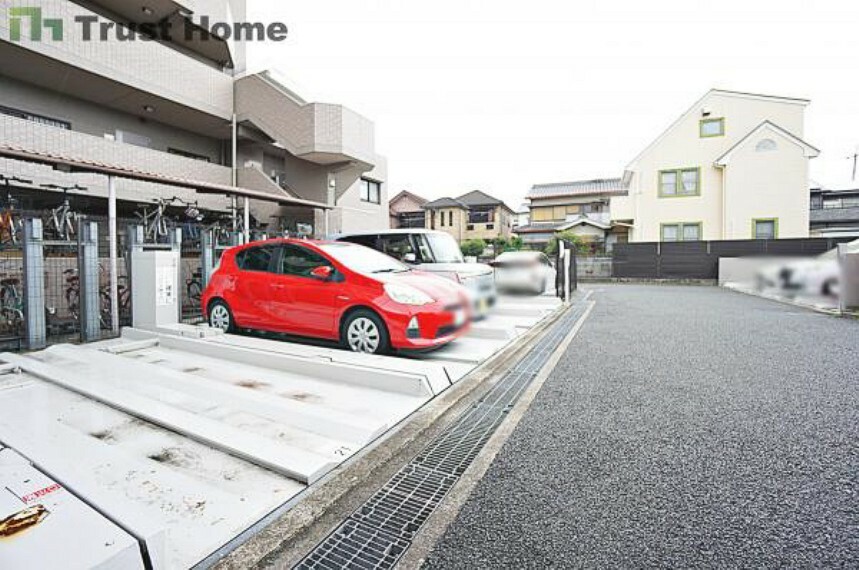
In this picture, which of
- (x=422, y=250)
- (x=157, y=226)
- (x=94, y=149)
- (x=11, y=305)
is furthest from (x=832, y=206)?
(x=11, y=305)

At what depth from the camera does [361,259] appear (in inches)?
199

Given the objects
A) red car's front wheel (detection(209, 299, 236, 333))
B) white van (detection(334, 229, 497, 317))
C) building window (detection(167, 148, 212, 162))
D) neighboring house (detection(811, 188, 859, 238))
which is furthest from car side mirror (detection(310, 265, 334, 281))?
neighboring house (detection(811, 188, 859, 238))

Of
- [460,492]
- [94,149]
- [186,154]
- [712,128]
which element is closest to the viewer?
[460,492]

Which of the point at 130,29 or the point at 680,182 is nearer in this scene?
the point at 130,29

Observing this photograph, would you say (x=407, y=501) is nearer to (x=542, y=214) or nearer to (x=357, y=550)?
(x=357, y=550)

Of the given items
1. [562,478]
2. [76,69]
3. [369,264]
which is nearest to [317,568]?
[562,478]

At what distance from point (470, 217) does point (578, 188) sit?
801 cm

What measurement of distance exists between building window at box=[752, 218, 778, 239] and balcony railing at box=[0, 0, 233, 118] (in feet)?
63.0

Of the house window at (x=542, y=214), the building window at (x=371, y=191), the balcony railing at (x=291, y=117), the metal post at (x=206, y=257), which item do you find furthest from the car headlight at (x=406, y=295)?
the house window at (x=542, y=214)

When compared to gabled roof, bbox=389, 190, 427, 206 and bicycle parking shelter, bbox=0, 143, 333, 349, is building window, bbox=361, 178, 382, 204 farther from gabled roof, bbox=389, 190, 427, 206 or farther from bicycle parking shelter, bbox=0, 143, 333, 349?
gabled roof, bbox=389, 190, 427, 206

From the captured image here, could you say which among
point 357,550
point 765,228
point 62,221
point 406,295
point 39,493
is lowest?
point 357,550

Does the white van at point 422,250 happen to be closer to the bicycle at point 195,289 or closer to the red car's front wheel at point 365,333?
the red car's front wheel at point 365,333

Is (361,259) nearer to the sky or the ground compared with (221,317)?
nearer to the sky

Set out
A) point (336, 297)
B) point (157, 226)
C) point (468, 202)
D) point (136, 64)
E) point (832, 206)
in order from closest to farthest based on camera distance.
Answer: point (336, 297) < point (157, 226) < point (136, 64) < point (832, 206) < point (468, 202)
